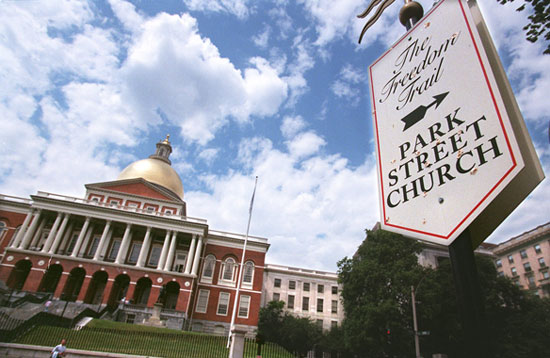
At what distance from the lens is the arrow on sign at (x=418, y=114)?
1.99 metres

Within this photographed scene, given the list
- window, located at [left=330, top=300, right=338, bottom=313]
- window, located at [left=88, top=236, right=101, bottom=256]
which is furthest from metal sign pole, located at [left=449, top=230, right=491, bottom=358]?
window, located at [left=330, top=300, right=338, bottom=313]

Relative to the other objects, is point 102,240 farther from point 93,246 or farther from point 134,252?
point 134,252

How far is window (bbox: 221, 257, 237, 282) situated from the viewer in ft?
137

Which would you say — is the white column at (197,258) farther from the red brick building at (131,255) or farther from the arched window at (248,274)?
the arched window at (248,274)

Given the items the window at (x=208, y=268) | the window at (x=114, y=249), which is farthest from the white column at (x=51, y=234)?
the window at (x=208, y=268)

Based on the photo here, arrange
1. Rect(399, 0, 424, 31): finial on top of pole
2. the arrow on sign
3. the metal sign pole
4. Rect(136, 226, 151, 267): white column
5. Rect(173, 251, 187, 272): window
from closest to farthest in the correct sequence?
the metal sign pole → the arrow on sign → Rect(399, 0, 424, 31): finial on top of pole → Rect(136, 226, 151, 267): white column → Rect(173, 251, 187, 272): window

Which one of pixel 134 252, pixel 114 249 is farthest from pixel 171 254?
pixel 114 249

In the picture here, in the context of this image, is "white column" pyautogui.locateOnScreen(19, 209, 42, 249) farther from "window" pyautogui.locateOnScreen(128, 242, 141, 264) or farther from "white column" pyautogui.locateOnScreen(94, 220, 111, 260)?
"window" pyautogui.locateOnScreen(128, 242, 141, 264)

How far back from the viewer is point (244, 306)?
4016cm

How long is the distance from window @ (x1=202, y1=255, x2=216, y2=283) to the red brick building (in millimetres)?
126

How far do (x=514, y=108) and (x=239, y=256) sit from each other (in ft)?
143

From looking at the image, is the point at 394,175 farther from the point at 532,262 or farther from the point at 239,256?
the point at 532,262

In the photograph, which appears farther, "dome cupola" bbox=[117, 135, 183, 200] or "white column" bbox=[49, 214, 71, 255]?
"dome cupola" bbox=[117, 135, 183, 200]

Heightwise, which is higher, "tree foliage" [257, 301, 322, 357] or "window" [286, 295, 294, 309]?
"window" [286, 295, 294, 309]
